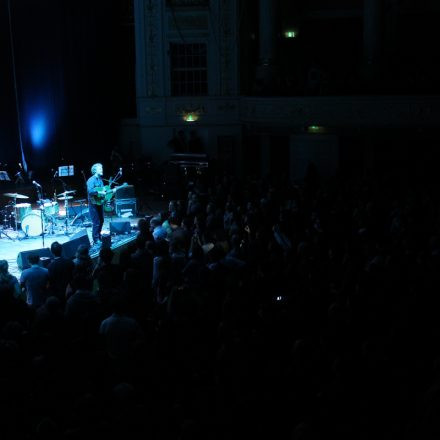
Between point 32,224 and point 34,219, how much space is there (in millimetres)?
128

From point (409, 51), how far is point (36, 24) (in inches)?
472

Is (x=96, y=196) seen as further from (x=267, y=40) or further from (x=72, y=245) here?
(x=267, y=40)

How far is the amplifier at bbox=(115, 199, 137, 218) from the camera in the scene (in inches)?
723

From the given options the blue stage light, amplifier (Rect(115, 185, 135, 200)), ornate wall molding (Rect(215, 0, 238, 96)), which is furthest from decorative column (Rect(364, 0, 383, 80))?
the blue stage light

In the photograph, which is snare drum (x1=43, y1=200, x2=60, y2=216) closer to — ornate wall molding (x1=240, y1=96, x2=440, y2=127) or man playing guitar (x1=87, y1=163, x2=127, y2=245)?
man playing guitar (x1=87, y1=163, x2=127, y2=245)

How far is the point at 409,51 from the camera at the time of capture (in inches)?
950

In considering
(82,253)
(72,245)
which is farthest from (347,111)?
(82,253)

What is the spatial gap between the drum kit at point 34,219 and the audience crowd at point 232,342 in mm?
5713

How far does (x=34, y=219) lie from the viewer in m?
16.0

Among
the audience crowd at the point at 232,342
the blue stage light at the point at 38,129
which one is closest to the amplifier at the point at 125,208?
the blue stage light at the point at 38,129

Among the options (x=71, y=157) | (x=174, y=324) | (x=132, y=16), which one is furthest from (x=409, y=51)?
(x=174, y=324)

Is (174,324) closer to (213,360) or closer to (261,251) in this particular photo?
(213,360)

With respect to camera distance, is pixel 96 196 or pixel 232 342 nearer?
pixel 232 342

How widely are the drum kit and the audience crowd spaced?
18.7 ft
